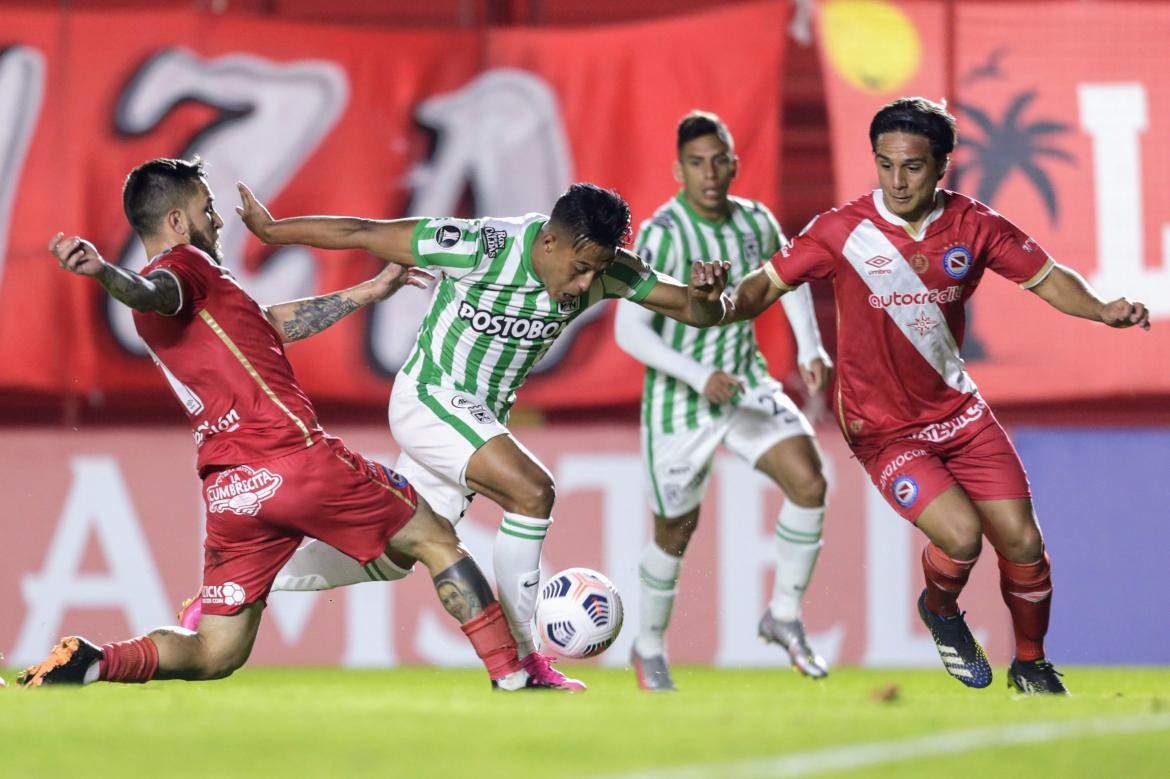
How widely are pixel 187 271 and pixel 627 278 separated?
59.9 inches

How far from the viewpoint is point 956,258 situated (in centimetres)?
653

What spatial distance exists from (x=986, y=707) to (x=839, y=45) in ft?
17.6

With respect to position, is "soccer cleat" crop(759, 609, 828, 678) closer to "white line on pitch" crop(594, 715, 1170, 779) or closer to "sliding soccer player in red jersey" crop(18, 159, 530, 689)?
"sliding soccer player in red jersey" crop(18, 159, 530, 689)

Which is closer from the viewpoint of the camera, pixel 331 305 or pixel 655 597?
pixel 331 305

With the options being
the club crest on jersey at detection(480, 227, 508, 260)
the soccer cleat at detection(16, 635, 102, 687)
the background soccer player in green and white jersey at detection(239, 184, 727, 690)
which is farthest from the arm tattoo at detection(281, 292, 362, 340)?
the soccer cleat at detection(16, 635, 102, 687)

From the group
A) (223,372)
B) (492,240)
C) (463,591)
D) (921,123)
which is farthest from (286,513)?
(921,123)

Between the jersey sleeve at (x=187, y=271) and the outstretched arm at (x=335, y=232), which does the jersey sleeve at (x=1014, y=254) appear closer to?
the outstretched arm at (x=335, y=232)

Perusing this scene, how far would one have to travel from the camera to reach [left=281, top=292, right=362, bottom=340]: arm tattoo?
6.66 metres

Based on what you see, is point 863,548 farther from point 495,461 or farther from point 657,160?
point 495,461

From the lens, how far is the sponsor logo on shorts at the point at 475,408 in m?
6.62

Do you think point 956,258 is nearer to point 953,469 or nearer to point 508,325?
point 953,469

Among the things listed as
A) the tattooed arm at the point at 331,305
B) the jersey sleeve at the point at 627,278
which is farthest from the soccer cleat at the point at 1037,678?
the tattooed arm at the point at 331,305

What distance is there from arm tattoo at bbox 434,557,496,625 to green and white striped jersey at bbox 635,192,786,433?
Result: 2.01m

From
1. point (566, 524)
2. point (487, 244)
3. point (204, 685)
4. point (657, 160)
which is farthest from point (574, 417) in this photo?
point (487, 244)
